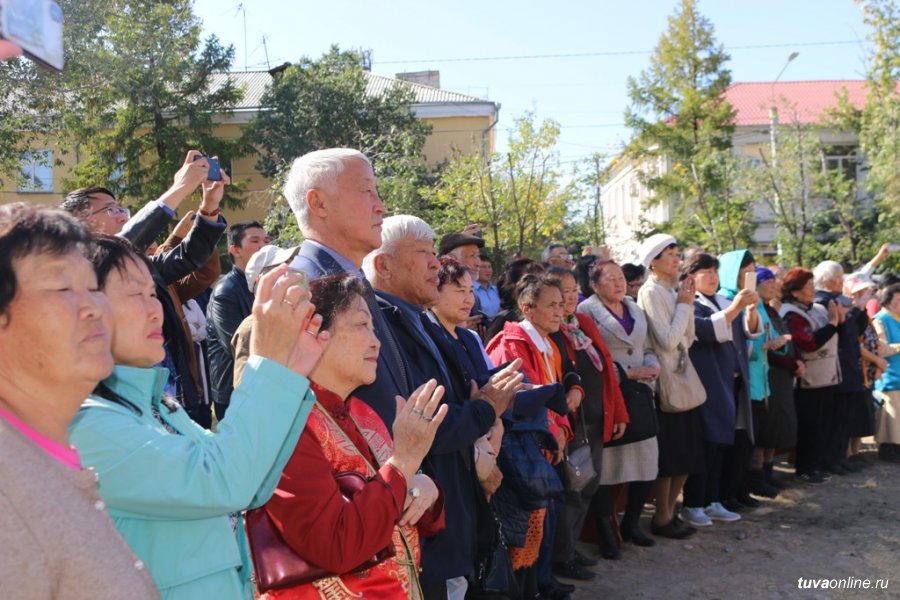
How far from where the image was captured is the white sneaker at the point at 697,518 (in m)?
6.99

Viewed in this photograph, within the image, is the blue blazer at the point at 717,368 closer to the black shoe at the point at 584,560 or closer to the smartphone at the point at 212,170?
the black shoe at the point at 584,560

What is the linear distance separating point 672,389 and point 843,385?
3462 mm

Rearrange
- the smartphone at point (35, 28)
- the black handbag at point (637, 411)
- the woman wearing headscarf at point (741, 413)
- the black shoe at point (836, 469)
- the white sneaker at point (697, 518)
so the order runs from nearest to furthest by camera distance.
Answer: the smartphone at point (35, 28) < the black handbag at point (637, 411) < the white sneaker at point (697, 518) < the woman wearing headscarf at point (741, 413) < the black shoe at point (836, 469)

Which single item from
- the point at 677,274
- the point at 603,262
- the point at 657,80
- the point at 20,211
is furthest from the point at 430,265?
the point at 657,80

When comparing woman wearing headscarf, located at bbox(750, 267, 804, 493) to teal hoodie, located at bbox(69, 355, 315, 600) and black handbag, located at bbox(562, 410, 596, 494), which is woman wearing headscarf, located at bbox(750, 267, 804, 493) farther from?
teal hoodie, located at bbox(69, 355, 315, 600)

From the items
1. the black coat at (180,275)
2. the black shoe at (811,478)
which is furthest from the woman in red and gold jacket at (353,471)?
the black shoe at (811,478)

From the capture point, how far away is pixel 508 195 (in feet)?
47.6

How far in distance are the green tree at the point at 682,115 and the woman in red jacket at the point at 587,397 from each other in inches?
1010

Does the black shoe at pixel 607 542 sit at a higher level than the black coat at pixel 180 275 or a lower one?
lower

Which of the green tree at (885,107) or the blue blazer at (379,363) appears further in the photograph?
the green tree at (885,107)

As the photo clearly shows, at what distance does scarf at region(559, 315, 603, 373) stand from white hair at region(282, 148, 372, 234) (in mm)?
2802

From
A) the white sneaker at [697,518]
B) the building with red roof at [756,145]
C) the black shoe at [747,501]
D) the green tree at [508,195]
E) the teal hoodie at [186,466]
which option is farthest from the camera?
the building with red roof at [756,145]

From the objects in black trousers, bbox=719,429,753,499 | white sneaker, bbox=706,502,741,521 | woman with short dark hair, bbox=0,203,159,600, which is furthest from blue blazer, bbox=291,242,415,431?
black trousers, bbox=719,429,753,499

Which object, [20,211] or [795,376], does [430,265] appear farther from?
→ [795,376]
